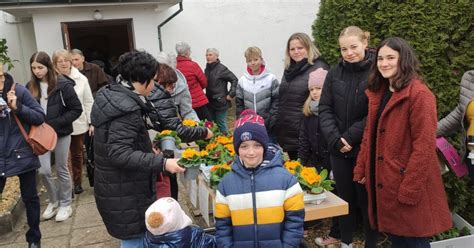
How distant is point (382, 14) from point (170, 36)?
6.86 m

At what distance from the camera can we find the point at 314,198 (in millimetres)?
2682

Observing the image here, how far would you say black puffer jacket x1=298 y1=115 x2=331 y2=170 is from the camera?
3.78m

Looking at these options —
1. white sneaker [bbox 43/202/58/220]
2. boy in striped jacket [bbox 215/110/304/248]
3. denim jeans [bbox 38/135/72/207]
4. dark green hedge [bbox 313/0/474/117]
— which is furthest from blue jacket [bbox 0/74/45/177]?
dark green hedge [bbox 313/0/474/117]

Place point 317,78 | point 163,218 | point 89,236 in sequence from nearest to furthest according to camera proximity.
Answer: point 163,218, point 317,78, point 89,236

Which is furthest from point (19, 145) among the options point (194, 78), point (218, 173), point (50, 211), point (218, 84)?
point (218, 84)

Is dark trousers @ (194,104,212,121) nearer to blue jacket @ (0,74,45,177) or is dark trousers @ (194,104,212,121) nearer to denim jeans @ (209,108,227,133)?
denim jeans @ (209,108,227,133)

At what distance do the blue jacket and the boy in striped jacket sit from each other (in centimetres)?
215

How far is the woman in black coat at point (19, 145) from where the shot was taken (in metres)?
3.62

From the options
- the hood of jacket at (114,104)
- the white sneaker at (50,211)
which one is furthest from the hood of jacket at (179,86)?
the white sneaker at (50,211)

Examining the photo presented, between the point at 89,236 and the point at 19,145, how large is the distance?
4.38 feet

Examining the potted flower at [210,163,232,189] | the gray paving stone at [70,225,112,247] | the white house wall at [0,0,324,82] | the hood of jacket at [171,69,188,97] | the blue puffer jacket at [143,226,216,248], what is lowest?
the gray paving stone at [70,225,112,247]

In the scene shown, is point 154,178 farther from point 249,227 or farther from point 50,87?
point 50,87

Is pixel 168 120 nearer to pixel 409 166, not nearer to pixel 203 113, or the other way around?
pixel 409 166

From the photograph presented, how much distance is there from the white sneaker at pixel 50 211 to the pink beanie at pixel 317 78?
133 inches
